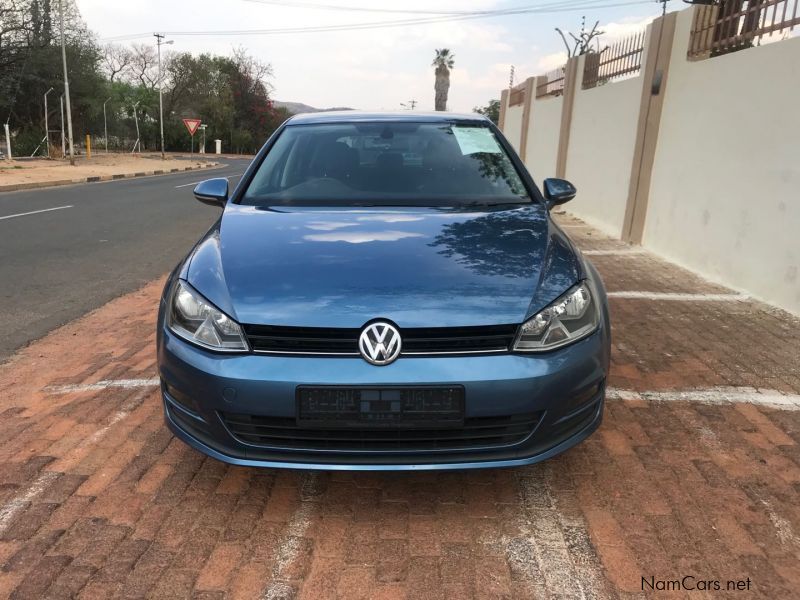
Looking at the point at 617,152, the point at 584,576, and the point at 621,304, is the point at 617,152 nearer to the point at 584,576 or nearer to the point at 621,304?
the point at 621,304

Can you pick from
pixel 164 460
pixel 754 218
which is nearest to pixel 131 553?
pixel 164 460

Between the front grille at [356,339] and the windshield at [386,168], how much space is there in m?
1.19

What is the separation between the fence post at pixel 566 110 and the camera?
506 inches

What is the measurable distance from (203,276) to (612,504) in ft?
6.17

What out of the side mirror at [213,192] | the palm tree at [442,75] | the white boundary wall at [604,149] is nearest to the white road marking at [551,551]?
the side mirror at [213,192]

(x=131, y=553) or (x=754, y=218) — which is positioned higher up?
(x=754, y=218)

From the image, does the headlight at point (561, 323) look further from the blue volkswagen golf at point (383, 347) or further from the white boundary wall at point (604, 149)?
the white boundary wall at point (604, 149)

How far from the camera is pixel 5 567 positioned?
2.25m

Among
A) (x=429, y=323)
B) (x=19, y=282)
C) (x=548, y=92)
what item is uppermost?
(x=548, y=92)

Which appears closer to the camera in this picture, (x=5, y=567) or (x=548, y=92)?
(x=5, y=567)

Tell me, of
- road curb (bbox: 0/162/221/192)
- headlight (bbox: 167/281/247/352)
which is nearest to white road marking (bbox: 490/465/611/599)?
headlight (bbox: 167/281/247/352)

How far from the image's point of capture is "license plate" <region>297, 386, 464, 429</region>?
88.7 inches

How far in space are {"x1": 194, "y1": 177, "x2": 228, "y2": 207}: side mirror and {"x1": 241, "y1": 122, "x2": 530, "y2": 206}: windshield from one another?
168mm

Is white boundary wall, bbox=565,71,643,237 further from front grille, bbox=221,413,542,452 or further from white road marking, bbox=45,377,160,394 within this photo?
front grille, bbox=221,413,542,452
